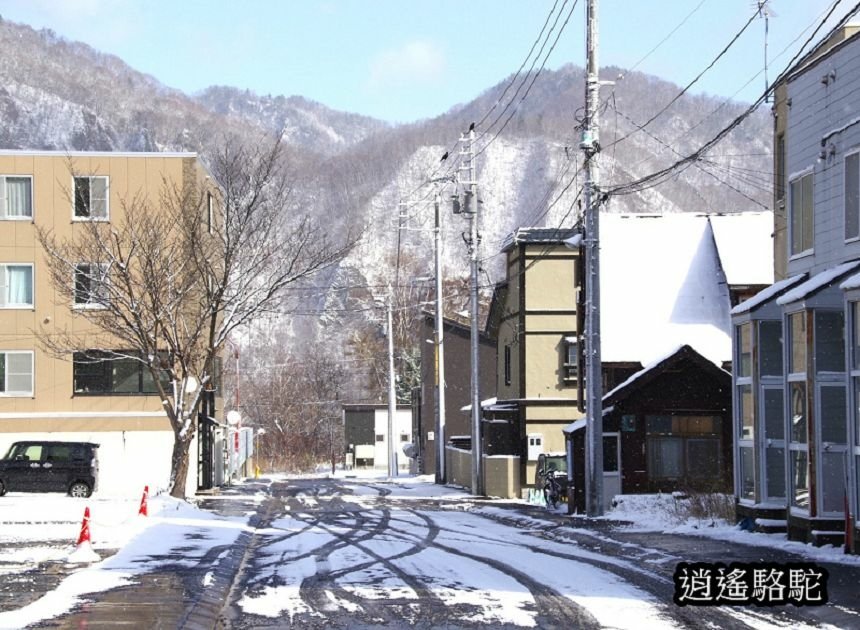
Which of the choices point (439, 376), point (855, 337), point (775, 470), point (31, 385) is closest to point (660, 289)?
point (439, 376)

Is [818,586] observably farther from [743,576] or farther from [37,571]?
[37,571]

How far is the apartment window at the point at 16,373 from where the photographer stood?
48.8 metres

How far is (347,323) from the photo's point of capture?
157m

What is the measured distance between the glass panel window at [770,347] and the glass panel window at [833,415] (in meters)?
3.07

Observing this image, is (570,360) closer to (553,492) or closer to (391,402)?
(553,492)

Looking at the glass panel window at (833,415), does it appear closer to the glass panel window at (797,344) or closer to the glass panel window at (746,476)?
the glass panel window at (797,344)

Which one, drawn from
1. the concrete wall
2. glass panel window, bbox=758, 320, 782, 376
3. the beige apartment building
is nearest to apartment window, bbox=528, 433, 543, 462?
the concrete wall

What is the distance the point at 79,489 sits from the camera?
3984cm

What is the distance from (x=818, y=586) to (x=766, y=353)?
1001cm

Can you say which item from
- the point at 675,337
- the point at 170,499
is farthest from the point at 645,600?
the point at 675,337

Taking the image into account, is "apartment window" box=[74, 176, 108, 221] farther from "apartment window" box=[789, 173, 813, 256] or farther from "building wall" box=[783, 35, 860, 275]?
"building wall" box=[783, 35, 860, 275]

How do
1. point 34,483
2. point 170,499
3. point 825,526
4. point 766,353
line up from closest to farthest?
point 825,526 < point 766,353 < point 170,499 < point 34,483

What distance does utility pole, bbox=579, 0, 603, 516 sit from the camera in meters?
30.0

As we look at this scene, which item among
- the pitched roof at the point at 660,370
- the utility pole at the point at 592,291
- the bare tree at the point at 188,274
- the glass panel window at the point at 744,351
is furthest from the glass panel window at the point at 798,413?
the bare tree at the point at 188,274
